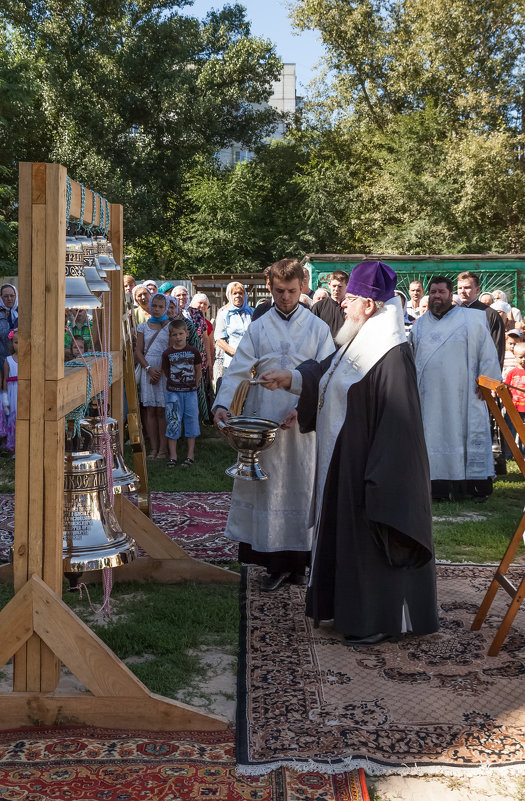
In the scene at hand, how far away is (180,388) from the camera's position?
31.4 ft

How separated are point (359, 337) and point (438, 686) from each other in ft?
6.02

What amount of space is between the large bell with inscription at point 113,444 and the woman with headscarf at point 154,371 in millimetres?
5502

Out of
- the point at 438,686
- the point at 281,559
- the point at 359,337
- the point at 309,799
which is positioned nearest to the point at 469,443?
the point at 281,559

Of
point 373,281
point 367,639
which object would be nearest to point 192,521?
point 367,639

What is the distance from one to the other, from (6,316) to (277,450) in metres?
6.81

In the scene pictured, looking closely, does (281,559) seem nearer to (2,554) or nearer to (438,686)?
(438,686)

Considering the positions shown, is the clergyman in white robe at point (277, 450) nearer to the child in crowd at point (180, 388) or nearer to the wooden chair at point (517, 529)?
the wooden chair at point (517, 529)

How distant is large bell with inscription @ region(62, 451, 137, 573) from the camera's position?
3525 millimetres

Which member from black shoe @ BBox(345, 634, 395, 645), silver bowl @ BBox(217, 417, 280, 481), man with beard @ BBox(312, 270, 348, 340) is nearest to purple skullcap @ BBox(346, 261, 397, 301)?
silver bowl @ BBox(217, 417, 280, 481)

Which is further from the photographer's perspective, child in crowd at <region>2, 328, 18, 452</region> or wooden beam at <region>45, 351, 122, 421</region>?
child in crowd at <region>2, 328, 18, 452</region>

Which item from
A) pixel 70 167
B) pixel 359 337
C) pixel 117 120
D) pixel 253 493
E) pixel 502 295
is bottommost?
pixel 253 493

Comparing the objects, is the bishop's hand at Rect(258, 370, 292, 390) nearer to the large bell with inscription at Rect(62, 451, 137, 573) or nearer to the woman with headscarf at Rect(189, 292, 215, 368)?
the large bell with inscription at Rect(62, 451, 137, 573)

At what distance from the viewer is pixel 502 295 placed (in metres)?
12.6

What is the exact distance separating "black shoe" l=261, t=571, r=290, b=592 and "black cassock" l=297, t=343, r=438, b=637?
78 centimetres
